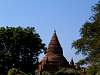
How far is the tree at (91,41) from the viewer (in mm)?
25083

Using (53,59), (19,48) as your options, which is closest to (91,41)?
(19,48)

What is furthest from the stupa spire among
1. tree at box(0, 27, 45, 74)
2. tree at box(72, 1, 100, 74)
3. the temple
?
tree at box(72, 1, 100, 74)

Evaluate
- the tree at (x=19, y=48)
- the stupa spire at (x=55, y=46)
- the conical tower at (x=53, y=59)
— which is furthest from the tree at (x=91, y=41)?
the stupa spire at (x=55, y=46)

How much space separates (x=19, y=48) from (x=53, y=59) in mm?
9063

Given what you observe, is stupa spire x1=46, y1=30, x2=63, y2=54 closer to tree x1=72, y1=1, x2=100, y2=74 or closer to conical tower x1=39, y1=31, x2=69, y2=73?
conical tower x1=39, y1=31, x2=69, y2=73

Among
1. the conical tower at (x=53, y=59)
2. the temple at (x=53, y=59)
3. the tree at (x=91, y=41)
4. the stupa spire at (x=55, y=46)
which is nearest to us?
the tree at (x=91, y=41)

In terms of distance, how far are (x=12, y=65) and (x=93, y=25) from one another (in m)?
29.9

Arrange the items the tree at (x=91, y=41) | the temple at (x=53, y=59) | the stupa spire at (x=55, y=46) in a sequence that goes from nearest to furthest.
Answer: the tree at (x=91, y=41), the temple at (x=53, y=59), the stupa spire at (x=55, y=46)

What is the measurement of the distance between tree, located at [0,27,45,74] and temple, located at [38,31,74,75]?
293 cm

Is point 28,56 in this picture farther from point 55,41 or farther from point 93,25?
point 93,25

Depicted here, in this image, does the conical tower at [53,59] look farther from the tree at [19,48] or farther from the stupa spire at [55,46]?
the tree at [19,48]

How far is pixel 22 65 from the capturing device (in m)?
54.3

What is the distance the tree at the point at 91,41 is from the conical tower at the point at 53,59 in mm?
31268

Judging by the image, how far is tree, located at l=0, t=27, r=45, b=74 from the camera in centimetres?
5356
